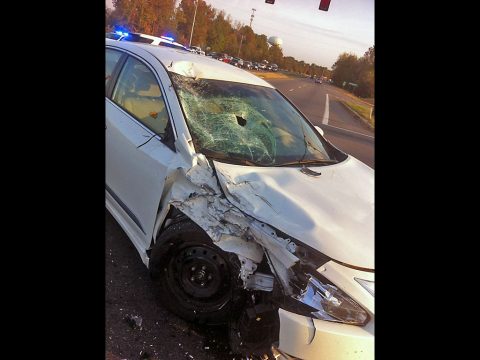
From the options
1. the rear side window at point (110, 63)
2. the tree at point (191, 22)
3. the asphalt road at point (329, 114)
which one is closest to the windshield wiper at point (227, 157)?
the rear side window at point (110, 63)

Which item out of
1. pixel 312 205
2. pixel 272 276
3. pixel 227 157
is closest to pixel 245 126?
pixel 227 157

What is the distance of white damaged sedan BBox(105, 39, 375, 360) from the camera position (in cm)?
187

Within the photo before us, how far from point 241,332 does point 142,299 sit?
2.54ft

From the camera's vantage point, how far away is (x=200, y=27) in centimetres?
1048

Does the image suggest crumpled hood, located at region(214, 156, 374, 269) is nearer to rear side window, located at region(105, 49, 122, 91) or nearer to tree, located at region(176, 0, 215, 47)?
rear side window, located at region(105, 49, 122, 91)

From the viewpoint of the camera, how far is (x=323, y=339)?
5.85 feet

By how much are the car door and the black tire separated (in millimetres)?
207

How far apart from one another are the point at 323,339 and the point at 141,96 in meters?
2.14

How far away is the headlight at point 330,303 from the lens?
1818 mm

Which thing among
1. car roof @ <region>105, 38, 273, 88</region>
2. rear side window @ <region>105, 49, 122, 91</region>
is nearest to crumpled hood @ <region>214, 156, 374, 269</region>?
car roof @ <region>105, 38, 273, 88</region>

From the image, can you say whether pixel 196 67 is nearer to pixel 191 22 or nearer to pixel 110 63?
pixel 110 63
